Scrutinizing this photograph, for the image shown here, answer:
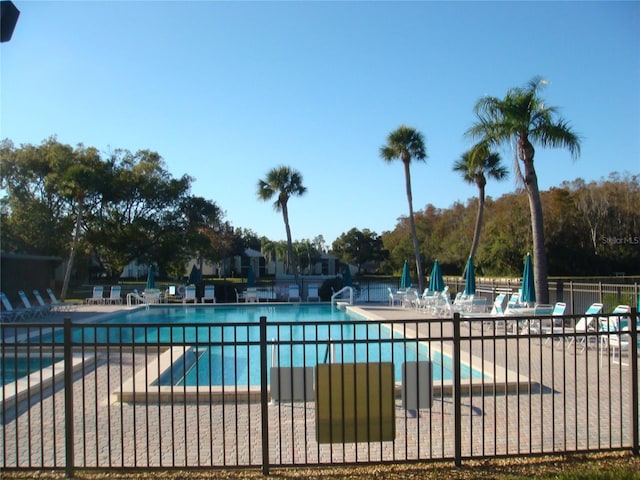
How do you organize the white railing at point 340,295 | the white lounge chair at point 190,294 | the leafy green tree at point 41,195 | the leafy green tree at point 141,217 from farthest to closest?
the leafy green tree at point 141,217 → the leafy green tree at point 41,195 → the white lounge chair at point 190,294 → the white railing at point 340,295

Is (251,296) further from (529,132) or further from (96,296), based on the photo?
(529,132)

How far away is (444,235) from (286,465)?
5379 cm

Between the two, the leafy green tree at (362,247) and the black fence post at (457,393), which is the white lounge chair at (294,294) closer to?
the black fence post at (457,393)

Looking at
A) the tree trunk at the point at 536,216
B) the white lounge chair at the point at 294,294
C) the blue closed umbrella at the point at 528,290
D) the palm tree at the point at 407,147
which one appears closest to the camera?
the blue closed umbrella at the point at 528,290

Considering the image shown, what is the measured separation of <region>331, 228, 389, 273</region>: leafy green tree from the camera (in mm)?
69000

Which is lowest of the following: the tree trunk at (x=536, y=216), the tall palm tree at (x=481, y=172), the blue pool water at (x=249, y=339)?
the blue pool water at (x=249, y=339)

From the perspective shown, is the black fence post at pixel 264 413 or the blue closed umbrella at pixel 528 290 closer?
the black fence post at pixel 264 413

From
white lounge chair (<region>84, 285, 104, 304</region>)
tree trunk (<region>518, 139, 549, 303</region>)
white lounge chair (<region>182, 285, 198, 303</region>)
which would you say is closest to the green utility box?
tree trunk (<region>518, 139, 549, 303</region>)

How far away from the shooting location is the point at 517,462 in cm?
487

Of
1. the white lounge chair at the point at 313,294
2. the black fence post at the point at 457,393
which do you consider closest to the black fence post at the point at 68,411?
the black fence post at the point at 457,393

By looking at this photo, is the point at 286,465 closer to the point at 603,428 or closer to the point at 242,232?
the point at 603,428

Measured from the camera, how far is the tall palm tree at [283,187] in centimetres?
3325

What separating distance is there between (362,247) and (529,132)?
5396 cm

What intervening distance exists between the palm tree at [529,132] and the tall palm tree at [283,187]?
727 inches
